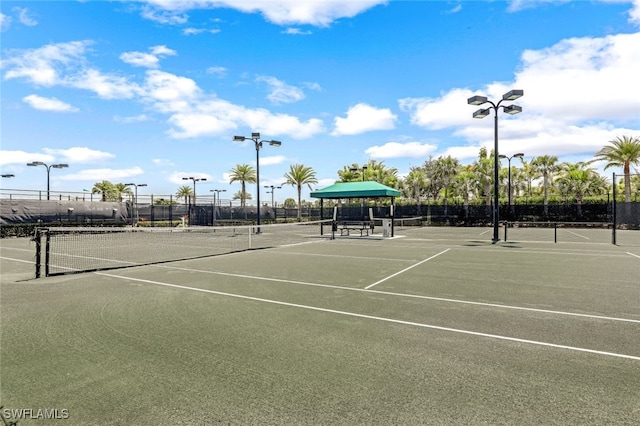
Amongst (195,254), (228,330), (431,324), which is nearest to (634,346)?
(431,324)

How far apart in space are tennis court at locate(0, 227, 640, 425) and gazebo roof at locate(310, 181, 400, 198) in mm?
14605

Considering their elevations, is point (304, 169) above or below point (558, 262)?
above

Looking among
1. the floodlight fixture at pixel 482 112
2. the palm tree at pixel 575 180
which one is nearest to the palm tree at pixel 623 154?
the palm tree at pixel 575 180

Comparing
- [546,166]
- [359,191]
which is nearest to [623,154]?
[546,166]

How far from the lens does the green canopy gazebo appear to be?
2407cm

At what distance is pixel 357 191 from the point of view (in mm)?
24922

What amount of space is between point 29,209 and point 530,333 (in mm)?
34272

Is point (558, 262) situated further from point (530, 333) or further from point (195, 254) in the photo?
point (195, 254)

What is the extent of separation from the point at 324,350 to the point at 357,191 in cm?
2043

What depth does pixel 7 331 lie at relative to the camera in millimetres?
5707

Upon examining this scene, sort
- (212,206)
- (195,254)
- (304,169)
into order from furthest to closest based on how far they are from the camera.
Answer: (304,169) → (212,206) → (195,254)

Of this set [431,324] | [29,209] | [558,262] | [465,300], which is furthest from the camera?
[29,209]

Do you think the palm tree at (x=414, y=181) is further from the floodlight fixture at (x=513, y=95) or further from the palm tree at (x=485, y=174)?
the floodlight fixture at (x=513, y=95)

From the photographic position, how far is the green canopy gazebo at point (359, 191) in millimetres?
24066
